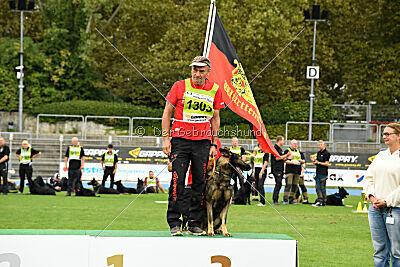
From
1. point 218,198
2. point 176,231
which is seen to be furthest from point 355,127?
point 176,231

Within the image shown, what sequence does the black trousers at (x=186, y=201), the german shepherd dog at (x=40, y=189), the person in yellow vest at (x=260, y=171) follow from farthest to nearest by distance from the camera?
the german shepherd dog at (x=40, y=189), the person in yellow vest at (x=260, y=171), the black trousers at (x=186, y=201)

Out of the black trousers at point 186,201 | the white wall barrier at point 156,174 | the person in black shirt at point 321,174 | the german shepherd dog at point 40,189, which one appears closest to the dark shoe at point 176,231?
the black trousers at point 186,201

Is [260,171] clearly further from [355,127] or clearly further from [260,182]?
[355,127]

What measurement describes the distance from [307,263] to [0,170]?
1405 cm

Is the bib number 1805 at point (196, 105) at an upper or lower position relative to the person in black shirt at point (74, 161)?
upper

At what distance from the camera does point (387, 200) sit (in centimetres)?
651

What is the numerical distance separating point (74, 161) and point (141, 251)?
14661 millimetres

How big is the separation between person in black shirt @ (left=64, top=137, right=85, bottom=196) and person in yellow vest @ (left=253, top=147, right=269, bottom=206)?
19.7ft

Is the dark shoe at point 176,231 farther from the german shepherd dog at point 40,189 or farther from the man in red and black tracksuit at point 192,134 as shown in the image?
the german shepherd dog at point 40,189

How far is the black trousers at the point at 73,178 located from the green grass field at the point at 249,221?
55.1 inches

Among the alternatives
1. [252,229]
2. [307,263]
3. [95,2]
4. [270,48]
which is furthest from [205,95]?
[95,2]

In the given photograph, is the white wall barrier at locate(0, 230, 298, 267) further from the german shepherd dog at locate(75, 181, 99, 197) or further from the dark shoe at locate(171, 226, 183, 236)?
the german shepherd dog at locate(75, 181, 99, 197)

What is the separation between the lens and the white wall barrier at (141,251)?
568 cm

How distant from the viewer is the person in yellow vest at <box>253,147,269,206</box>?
18297mm
